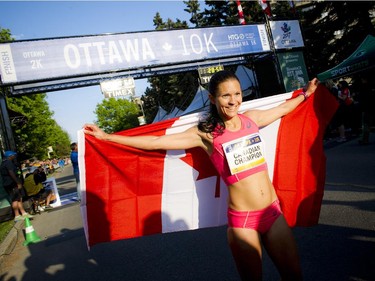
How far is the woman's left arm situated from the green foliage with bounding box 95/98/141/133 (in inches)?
2872

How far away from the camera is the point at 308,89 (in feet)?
10.6

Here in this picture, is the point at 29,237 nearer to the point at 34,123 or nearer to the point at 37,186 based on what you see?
the point at 37,186

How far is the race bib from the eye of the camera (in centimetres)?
245

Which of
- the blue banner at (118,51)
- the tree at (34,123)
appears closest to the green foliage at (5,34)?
the tree at (34,123)

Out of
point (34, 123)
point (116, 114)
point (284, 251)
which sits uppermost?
point (116, 114)

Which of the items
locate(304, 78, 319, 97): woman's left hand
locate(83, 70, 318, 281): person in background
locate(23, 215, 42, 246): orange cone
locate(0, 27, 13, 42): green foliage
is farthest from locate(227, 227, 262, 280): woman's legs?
locate(0, 27, 13, 42): green foliage

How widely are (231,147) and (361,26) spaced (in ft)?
81.3

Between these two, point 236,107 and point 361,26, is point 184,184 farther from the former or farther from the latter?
point 361,26

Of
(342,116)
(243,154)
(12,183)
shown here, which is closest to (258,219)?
(243,154)

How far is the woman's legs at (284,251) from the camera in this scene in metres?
2.25

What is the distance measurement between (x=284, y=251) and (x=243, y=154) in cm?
80

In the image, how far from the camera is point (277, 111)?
3.04 m

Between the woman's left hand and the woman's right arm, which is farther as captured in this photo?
the woman's left hand

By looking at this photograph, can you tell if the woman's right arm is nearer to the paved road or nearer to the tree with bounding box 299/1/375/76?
the paved road
